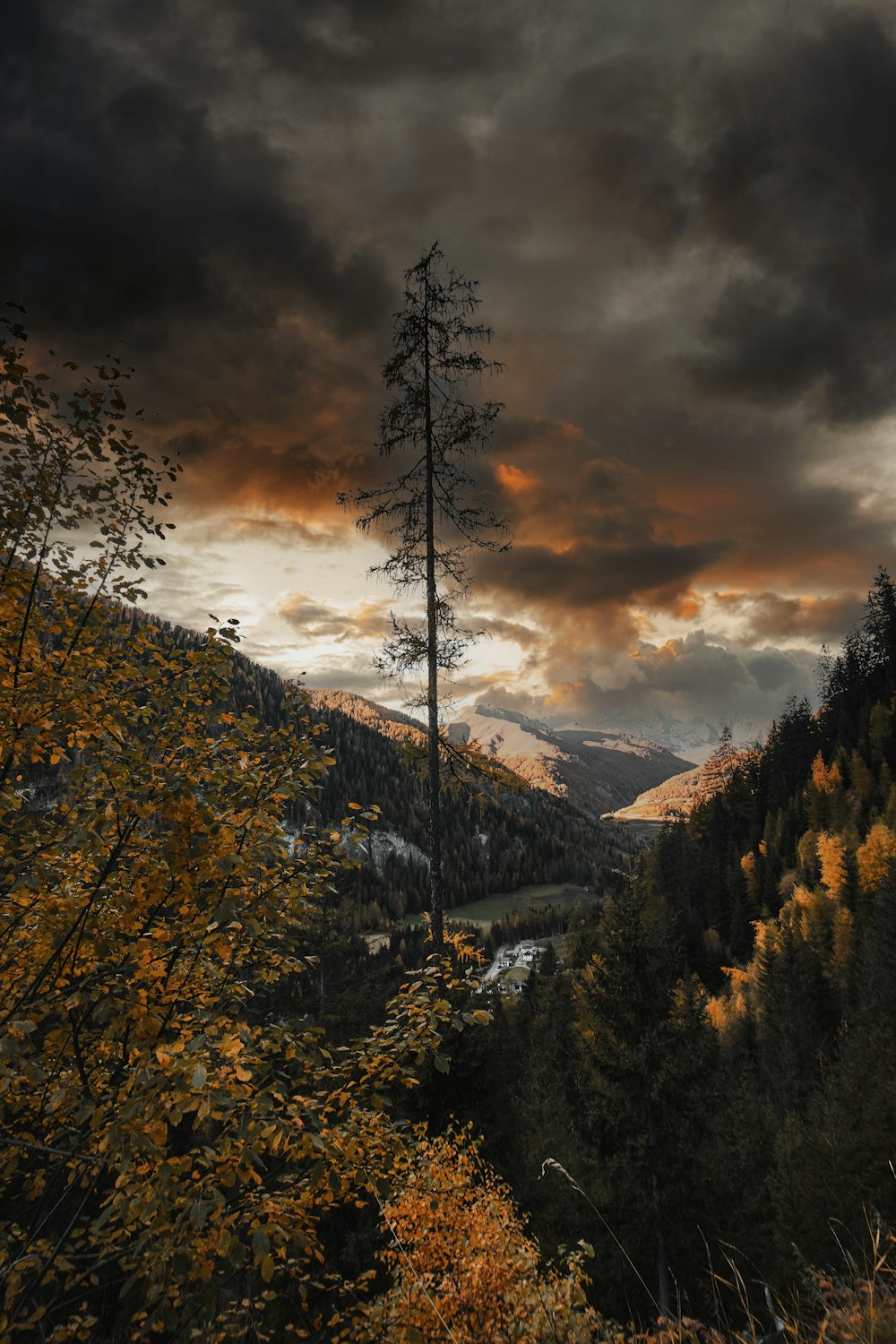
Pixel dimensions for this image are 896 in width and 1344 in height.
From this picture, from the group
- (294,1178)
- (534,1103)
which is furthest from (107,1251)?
(534,1103)

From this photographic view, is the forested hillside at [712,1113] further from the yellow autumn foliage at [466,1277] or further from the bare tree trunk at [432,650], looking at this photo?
the bare tree trunk at [432,650]

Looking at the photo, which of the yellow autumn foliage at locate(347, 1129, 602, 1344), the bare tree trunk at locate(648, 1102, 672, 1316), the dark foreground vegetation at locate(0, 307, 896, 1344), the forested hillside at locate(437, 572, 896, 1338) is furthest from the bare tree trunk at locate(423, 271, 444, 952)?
the bare tree trunk at locate(648, 1102, 672, 1316)

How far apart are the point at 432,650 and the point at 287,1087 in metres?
10.0

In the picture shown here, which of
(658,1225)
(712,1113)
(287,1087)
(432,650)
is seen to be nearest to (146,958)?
(287,1087)

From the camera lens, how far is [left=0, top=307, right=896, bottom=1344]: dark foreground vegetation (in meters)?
4.23

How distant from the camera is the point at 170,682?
7355mm

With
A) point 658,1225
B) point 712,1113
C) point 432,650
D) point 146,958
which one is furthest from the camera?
point 712,1113

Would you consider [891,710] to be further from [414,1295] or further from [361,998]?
[414,1295]

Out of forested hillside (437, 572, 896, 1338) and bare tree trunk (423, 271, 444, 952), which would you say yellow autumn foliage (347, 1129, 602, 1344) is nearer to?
forested hillside (437, 572, 896, 1338)

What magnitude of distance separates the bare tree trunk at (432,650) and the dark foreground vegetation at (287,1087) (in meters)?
0.96

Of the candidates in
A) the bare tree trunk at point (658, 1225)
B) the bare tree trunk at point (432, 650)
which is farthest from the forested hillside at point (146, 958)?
the bare tree trunk at point (658, 1225)

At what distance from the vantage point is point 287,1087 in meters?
5.21

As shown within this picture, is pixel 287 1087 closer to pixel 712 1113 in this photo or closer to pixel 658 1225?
pixel 658 1225

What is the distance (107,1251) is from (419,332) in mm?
16544
